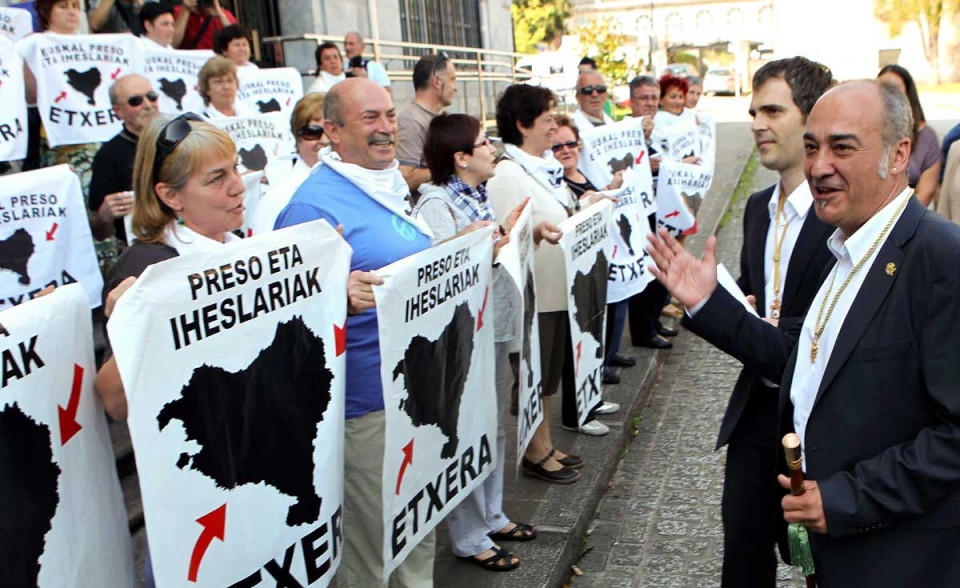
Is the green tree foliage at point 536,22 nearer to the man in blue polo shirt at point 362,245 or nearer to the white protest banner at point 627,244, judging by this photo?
the white protest banner at point 627,244

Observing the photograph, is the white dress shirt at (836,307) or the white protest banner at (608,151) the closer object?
the white dress shirt at (836,307)

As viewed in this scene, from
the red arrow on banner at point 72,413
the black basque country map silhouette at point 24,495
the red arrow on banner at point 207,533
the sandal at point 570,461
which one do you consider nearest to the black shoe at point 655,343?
the sandal at point 570,461

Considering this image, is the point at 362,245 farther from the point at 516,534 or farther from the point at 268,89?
the point at 268,89

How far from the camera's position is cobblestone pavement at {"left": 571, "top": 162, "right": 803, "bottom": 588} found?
14.2 feet

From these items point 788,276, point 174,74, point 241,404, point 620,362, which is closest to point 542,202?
point 788,276

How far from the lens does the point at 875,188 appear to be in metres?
2.33

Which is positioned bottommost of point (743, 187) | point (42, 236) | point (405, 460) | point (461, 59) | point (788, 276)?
point (743, 187)

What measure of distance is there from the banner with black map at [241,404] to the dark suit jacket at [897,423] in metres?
1.50

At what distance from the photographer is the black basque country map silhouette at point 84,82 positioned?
588 cm

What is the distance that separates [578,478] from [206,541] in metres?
2.97

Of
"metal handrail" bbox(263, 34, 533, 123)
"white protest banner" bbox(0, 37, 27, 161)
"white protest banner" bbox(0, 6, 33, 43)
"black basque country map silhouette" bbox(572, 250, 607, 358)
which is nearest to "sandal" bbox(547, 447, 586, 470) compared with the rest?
"black basque country map silhouette" bbox(572, 250, 607, 358)

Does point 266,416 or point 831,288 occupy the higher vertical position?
point 831,288

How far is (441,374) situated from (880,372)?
1.68 m

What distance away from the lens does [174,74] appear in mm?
6980
